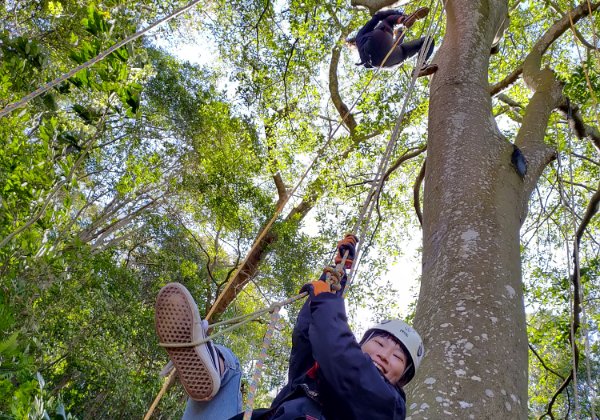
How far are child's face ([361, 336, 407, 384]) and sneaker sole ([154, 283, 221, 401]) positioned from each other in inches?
20.9

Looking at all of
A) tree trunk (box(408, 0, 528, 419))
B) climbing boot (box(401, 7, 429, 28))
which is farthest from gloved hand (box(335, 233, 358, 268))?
climbing boot (box(401, 7, 429, 28))

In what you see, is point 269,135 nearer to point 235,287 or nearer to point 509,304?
point 235,287

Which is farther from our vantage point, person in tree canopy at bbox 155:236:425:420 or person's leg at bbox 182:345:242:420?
person's leg at bbox 182:345:242:420

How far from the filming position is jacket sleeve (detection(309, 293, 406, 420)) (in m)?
1.20

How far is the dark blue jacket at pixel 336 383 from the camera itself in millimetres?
1201

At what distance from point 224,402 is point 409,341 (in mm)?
653

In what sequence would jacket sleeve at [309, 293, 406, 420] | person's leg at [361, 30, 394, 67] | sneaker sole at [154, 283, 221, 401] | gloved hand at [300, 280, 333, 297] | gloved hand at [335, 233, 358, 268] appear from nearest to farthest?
jacket sleeve at [309, 293, 406, 420] < gloved hand at [300, 280, 333, 297] < sneaker sole at [154, 283, 221, 401] < gloved hand at [335, 233, 358, 268] < person's leg at [361, 30, 394, 67]

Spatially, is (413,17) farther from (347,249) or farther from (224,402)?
(224,402)

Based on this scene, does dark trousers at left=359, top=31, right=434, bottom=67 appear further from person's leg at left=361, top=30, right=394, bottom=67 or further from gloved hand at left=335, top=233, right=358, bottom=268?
gloved hand at left=335, top=233, right=358, bottom=268

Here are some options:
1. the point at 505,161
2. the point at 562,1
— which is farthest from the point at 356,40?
the point at 562,1

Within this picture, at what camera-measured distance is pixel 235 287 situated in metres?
7.48

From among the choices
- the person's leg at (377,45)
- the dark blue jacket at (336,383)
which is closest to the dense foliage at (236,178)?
the person's leg at (377,45)

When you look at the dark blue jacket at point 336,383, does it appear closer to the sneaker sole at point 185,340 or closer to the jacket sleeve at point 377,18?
the sneaker sole at point 185,340

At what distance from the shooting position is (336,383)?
1212 millimetres
